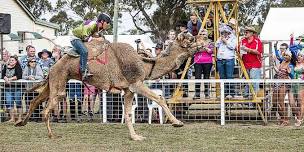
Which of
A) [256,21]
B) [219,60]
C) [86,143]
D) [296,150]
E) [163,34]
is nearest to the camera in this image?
[296,150]

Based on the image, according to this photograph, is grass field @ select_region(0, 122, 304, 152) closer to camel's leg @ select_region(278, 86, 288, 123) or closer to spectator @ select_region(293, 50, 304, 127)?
camel's leg @ select_region(278, 86, 288, 123)

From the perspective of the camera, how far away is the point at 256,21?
64.2m

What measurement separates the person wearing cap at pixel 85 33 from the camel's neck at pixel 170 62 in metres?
1.20

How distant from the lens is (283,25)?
27.5 m

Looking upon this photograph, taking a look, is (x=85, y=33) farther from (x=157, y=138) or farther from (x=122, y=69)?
(x=157, y=138)

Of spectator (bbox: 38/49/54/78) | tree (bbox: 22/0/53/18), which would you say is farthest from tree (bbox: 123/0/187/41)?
spectator (bbox: 38/49/54/78)

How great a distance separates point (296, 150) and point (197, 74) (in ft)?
17.9

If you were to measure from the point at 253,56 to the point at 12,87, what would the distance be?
5941mm

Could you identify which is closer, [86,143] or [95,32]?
[86,143]

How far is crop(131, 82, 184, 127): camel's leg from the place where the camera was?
1059cm

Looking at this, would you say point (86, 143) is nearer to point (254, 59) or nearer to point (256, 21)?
point (254, 59)

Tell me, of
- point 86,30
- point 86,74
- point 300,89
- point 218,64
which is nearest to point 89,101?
point 218,64

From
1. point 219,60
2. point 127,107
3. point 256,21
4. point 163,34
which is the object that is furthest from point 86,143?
point 256,21

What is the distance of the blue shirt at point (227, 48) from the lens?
1410 cm
